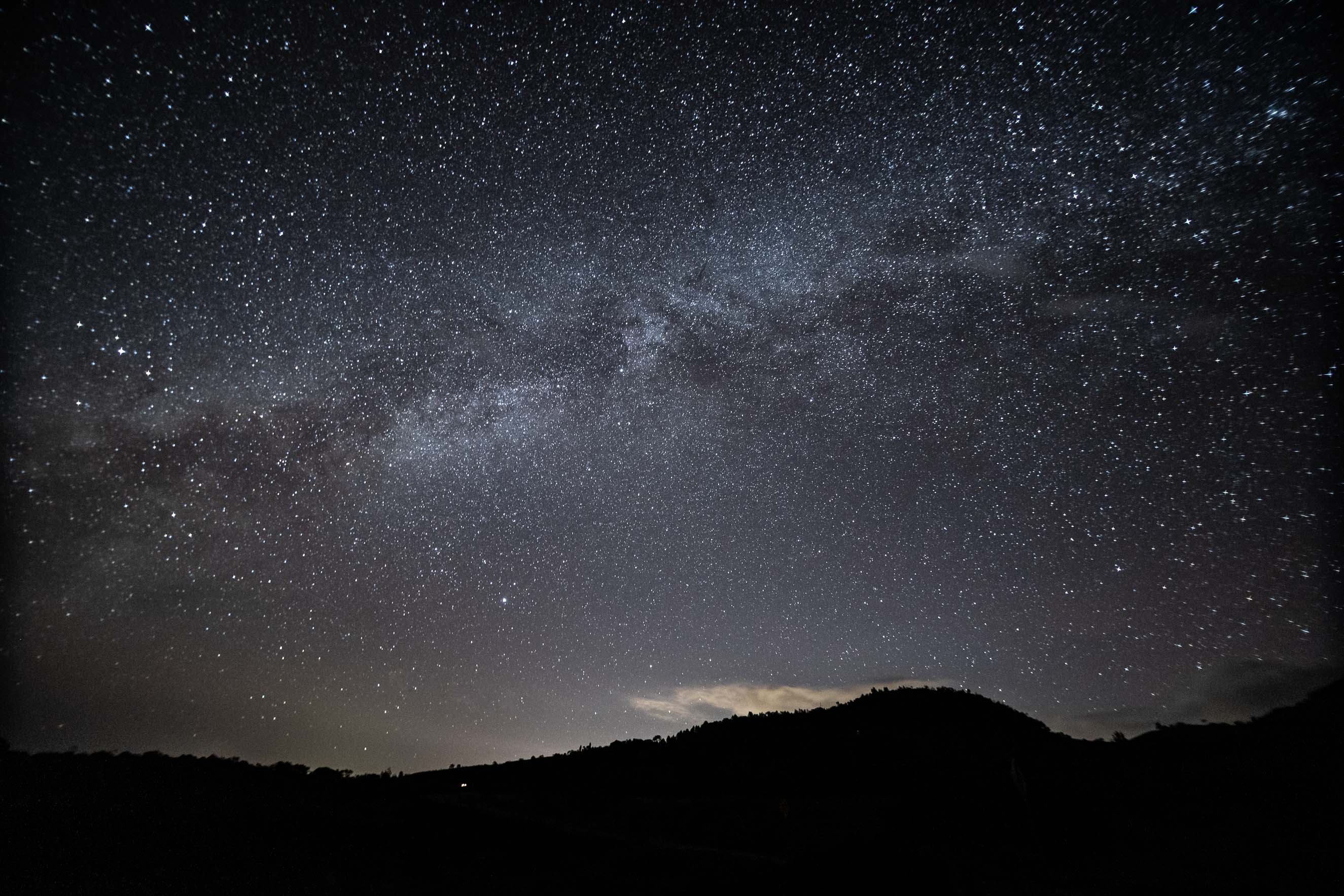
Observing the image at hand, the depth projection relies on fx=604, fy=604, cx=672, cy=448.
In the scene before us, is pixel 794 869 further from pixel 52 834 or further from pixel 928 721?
pixel 928 721

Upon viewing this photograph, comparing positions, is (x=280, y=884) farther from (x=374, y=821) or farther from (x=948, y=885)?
(x=948, y=885)

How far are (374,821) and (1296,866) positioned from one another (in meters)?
14.2

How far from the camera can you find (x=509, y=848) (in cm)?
969

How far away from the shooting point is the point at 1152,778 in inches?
509

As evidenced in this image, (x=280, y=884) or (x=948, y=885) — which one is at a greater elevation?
(x=948, y=885)

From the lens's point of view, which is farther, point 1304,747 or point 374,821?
point 1304,747

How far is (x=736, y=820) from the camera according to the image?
449 inches

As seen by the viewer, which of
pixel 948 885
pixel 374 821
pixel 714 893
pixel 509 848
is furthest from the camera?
Result: pixel 374 821

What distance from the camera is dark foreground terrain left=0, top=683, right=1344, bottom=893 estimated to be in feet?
25.9

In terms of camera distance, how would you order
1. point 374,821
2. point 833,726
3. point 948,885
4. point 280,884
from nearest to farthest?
1. point 948,885
2. point 280,884
3. point 374,821
4. point 833,726

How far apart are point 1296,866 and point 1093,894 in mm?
3202

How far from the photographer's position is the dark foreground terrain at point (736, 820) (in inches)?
310

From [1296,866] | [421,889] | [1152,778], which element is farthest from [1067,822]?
[421,889]

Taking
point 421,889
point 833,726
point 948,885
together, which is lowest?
point 421,889
